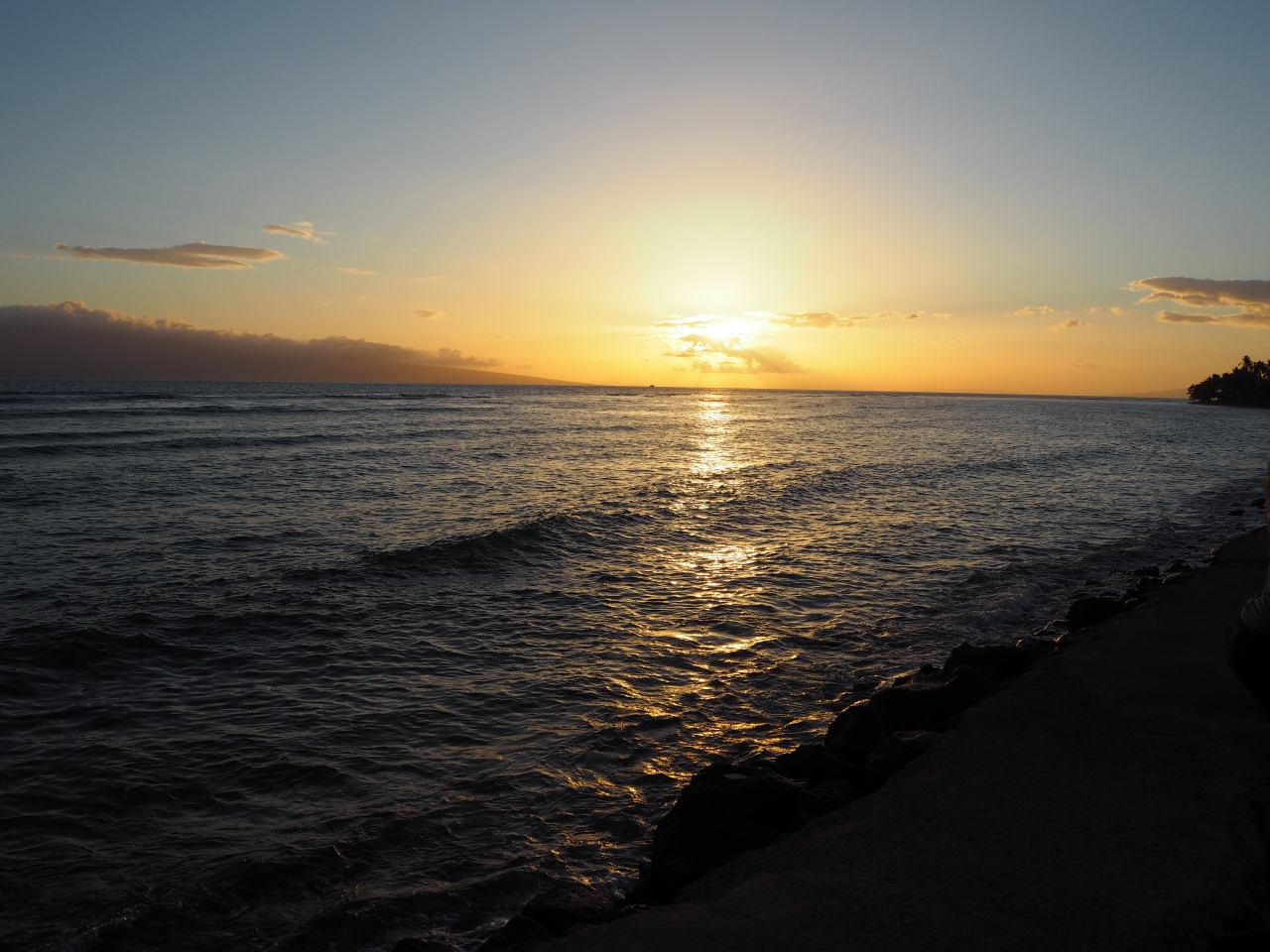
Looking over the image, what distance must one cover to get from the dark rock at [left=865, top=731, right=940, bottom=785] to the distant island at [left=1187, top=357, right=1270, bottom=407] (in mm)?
173074

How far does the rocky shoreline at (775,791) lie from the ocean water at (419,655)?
2.61 ft

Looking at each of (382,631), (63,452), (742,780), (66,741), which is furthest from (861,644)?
(63,452)

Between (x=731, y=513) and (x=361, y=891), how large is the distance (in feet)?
66.8

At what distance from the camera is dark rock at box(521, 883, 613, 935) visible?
542 cm

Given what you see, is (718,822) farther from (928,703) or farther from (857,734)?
(928,703)

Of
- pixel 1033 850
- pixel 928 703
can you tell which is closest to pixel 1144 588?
pixel 928 703

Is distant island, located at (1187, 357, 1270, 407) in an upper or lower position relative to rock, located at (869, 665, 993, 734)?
upper

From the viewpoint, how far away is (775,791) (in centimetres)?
668

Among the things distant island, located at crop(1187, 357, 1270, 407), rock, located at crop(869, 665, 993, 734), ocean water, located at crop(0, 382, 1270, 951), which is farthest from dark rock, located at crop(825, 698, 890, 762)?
distant island, located at crop(1187, 357, 1270, 407)

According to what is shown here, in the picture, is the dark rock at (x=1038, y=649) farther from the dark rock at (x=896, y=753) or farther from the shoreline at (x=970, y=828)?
the dark rock at (x=896, y=753)

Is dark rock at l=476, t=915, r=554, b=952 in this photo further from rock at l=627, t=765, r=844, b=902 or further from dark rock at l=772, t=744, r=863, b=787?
dark rock at l=772, t=744, r=863, b=787

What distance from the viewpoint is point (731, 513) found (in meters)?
25.9

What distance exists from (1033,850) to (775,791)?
6.71ft

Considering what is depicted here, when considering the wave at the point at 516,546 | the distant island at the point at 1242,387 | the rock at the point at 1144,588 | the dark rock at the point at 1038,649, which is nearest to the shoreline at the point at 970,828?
the dark rock at the point at 1038,649
